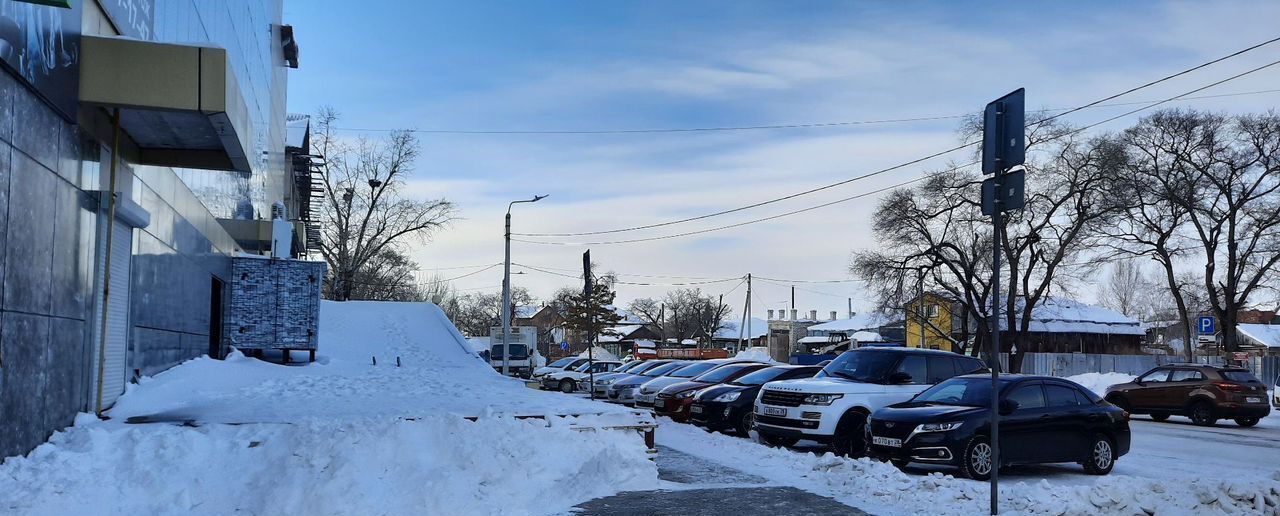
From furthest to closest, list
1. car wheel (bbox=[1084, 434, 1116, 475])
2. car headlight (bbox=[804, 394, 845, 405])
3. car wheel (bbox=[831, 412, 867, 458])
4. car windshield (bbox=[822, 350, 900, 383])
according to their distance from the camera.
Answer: car windshield (bbox=[822, 350, 900, 383]) < car headlight (bbox=[804, 394, 845, 405]) < car wheel (bbox=[831, 412, 867, 458]) < car wheel (bbox=[1084, 434, 1116, 475])

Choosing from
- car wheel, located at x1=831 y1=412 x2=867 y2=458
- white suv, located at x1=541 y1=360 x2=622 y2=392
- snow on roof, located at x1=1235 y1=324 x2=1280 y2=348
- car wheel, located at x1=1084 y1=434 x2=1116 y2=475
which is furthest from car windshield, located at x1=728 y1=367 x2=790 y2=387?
snow on roof, located at x1=1235 y1=324 x2=1280 y2=348

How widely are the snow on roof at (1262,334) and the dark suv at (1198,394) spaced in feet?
197

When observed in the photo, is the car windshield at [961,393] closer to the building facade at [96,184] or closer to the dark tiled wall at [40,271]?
the building facade at [96,184]

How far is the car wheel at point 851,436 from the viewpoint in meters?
14.0

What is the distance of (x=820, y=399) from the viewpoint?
1421 cm

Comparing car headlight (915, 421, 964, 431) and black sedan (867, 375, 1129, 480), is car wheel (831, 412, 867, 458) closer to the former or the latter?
black sedan (867, 375, 1129, 480)

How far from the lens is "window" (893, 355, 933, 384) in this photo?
49.9 ft

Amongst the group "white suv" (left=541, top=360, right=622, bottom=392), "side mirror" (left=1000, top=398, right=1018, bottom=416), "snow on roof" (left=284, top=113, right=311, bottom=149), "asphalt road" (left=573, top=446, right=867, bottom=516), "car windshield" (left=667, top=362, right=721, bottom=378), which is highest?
"snow on roof" (left=284, top=113, right=311, bottom=149)

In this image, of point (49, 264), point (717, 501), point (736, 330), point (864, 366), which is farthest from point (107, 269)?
point (736, 330)

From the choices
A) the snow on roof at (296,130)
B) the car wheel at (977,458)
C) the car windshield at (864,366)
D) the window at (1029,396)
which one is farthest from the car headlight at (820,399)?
the snow on roof at (296,130)

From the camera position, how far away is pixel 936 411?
1215 centimetres

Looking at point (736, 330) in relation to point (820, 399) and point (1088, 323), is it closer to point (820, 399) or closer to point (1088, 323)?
point (1088, 323)

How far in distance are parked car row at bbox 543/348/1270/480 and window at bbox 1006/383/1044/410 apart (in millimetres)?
14

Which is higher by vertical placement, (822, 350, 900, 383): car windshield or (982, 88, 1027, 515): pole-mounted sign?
(982, 88, 1027, 515): pole-mounted sign
